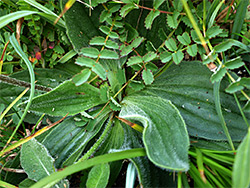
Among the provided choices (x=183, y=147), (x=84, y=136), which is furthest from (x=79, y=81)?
(x=183, y=147)

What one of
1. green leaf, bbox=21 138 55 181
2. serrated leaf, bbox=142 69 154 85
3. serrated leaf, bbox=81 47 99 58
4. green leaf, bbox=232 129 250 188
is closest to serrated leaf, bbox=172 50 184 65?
serrated leaf, bbox=142 69 154 85

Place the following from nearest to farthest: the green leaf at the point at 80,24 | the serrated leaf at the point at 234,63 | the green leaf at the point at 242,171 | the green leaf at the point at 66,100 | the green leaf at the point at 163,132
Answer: the green leaf at the point at 242,171
the green leaf at the point at 163,132
the serrated leaf at the point at 234,63
the green leaf at the point at 66,100
the green leaf at the point at 80,24

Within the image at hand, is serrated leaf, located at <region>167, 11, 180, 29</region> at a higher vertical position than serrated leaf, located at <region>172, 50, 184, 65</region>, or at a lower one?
higher

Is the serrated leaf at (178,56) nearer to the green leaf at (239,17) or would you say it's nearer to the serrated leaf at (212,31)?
the serrated leaf at (212,31)

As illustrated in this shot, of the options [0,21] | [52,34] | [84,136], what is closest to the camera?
[0,21]

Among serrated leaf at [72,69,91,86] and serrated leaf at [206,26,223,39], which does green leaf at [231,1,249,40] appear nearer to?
serrated leaf at [206,26,223,39]

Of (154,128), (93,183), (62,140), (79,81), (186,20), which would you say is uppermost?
(186,20)

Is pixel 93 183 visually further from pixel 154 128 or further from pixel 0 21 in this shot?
pixel 0 21

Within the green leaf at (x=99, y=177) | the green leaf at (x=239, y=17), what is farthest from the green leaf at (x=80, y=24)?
the green leaf at (x=239, y=17)
